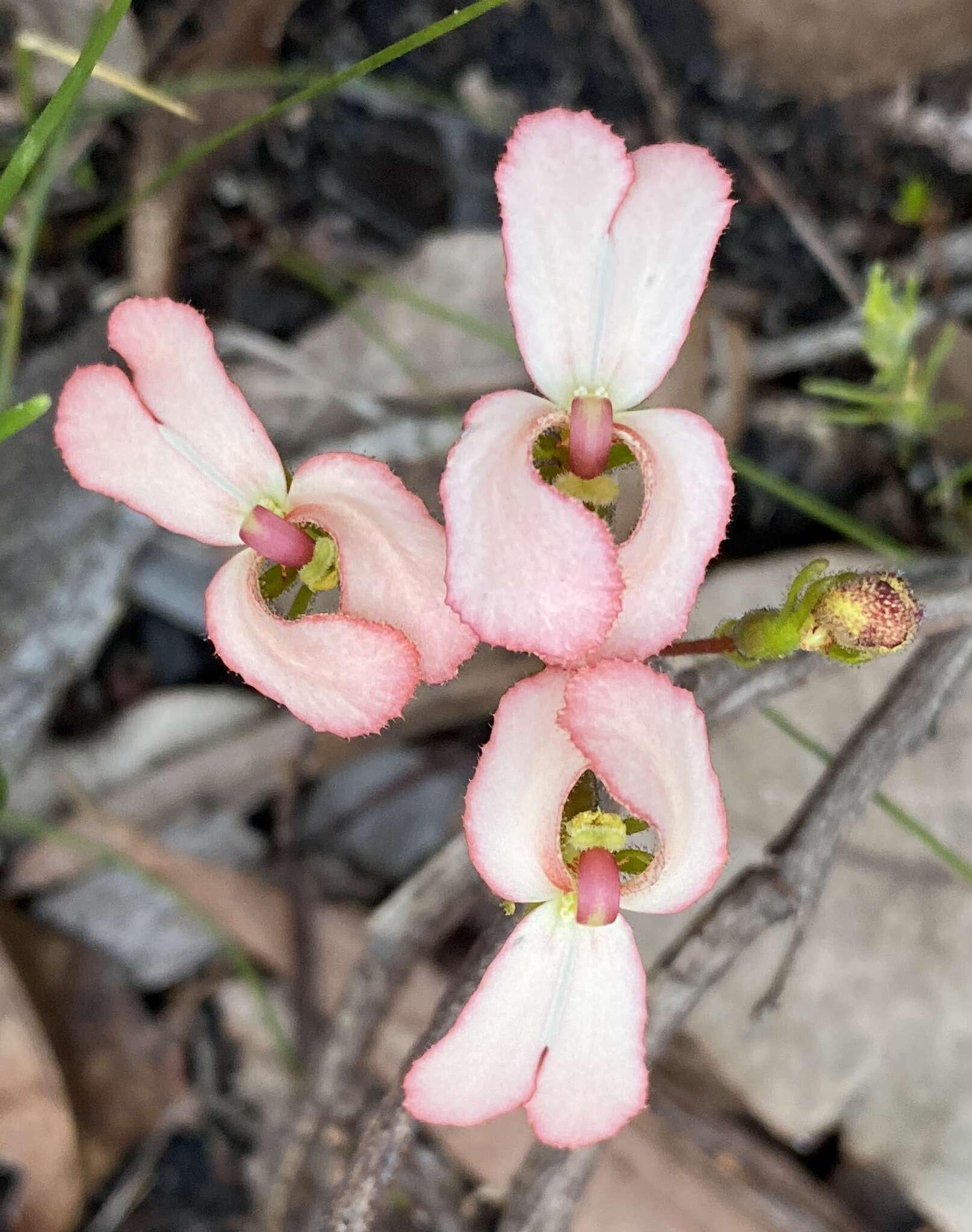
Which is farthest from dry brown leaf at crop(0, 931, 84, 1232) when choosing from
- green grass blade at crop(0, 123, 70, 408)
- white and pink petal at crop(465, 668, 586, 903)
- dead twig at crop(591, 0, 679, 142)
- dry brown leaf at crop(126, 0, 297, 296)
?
dead twig at crop(591, 0, 679, 142)

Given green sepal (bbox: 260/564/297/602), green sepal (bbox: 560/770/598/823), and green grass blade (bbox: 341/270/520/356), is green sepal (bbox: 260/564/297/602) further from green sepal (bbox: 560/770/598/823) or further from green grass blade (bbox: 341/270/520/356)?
green grass blade (bbox: 341/270/520/356)

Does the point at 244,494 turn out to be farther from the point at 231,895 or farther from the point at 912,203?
the point at 912,203

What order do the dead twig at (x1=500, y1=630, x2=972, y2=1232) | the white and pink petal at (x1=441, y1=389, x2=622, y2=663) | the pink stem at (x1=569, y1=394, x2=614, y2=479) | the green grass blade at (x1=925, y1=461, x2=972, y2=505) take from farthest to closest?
the green grass blade at (x1=925, y1=461, x2=972, y2=505), the dead twig at (x1=500, y1=630, x2=972, y2=1232), the pink stem at (x1=569, y1=394, x2=614, y2=479), the white and pink petal at (x1=441, y1=389, x2=622, y2=663)

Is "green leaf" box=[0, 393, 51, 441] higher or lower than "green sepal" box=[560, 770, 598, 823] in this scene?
higher

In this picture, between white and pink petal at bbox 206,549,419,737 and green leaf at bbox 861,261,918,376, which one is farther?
green leaf at bbox 861,261,918,376

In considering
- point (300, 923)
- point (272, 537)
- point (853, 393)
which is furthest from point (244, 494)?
point (300, 923)

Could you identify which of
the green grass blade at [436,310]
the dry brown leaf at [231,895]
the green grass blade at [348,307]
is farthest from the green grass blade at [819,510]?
the dry brown leaf at [231,895]
